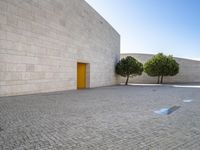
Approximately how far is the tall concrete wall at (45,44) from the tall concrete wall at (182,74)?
1189 cm

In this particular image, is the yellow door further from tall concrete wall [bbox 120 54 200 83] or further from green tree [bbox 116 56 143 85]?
tall concrete wall [bbox 120 54 200 83]

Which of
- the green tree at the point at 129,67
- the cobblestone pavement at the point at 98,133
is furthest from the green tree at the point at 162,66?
the cobblestone pavement at the point at 98,133

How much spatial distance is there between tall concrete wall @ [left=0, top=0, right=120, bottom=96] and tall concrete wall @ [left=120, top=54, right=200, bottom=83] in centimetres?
1189

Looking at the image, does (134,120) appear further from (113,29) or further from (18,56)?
(113,29)

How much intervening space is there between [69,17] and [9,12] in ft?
14.3

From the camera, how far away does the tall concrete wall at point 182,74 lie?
25172 millimetres

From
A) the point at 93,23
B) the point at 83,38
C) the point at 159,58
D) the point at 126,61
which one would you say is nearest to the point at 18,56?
the point at 83,38

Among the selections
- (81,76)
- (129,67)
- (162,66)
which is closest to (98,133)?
(81,76)

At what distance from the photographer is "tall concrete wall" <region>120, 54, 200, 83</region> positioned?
2517cm

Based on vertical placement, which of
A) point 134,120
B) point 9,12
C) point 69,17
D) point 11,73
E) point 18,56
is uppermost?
point 69,17

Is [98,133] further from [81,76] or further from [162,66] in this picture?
[162,66]

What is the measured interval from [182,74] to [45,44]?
2227cm

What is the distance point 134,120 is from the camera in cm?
378

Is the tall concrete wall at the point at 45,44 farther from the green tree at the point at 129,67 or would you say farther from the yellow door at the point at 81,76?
the green tree at the point at 129,67
